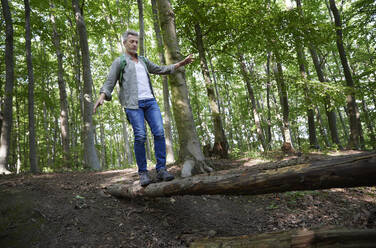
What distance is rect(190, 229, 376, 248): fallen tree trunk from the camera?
5.85ft

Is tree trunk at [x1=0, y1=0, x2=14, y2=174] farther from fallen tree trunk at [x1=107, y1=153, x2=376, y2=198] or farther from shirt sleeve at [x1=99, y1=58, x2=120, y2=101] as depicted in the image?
fallen tree trunk at [x1=107, y1=153, x2=376, y2=198]

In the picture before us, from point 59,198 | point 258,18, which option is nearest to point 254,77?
point 258,18

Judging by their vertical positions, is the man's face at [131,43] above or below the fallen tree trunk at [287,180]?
above

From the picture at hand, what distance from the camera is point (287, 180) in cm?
242

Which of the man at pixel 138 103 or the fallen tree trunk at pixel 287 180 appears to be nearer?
the fallen tree trunk at pixel 287 180

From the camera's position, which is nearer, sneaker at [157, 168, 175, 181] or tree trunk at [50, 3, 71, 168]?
sneaker at [157, 168, 175, 181]

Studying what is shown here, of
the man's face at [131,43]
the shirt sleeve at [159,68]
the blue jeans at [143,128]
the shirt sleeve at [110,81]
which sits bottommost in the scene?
the blue jeans at [143,128]

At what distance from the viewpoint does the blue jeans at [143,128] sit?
3.84m

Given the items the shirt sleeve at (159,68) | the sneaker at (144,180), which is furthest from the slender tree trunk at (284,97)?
the sneaker at (144,180)

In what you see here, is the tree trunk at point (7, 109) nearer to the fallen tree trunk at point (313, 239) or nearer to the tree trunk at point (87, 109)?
the tree trunk at point (87, 109)

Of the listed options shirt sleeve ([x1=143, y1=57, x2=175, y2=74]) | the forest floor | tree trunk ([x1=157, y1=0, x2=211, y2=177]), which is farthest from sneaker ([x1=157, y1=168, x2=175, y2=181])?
shirt sleeve ([x1=143, y1=57, x2=175, y2=74])

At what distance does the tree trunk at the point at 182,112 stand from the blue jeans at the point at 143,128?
5.96ft

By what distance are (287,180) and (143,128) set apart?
2.41m

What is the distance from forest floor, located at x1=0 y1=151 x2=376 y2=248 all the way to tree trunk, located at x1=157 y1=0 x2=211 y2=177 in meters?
1.16
